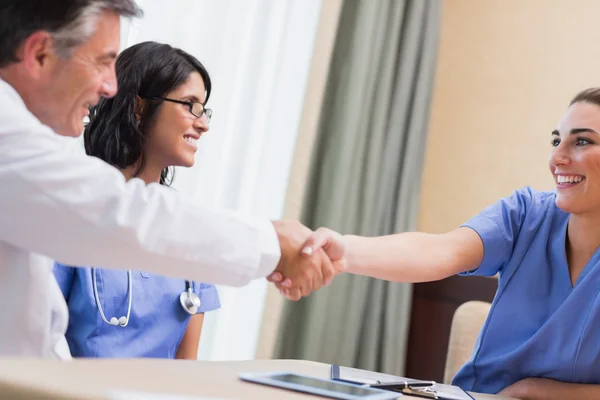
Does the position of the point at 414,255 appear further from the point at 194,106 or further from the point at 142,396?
the point at 142,396

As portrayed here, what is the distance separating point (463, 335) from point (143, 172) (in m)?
1.28

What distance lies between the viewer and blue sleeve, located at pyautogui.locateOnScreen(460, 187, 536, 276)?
77.0 inches

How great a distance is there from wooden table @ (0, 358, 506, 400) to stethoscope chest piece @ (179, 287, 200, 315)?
1.83 feet

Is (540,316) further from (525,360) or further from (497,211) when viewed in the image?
(497,211)

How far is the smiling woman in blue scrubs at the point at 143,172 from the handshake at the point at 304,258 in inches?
13.7

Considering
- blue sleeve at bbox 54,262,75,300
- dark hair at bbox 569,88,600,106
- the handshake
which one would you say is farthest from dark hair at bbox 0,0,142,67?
dark hair at bbox 569,88,600,106

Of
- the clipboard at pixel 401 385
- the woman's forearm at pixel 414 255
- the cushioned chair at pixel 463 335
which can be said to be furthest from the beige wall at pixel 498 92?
the clipboard at pixel 401 385

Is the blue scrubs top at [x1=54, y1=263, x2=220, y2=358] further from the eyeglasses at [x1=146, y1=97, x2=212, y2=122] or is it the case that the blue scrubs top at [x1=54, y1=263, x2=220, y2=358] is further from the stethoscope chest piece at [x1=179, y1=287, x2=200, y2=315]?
the eyeglasses at [x1=146, y1=97, x2=212, y2=122]

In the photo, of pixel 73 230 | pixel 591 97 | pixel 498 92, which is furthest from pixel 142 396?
pixel 498 92

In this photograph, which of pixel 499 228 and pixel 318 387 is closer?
pixel 318 387

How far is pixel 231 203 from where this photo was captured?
2740mm

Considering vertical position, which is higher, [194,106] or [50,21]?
[194,106]

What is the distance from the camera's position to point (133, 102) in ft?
6.23

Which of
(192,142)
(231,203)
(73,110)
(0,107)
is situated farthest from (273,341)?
(0,107)
